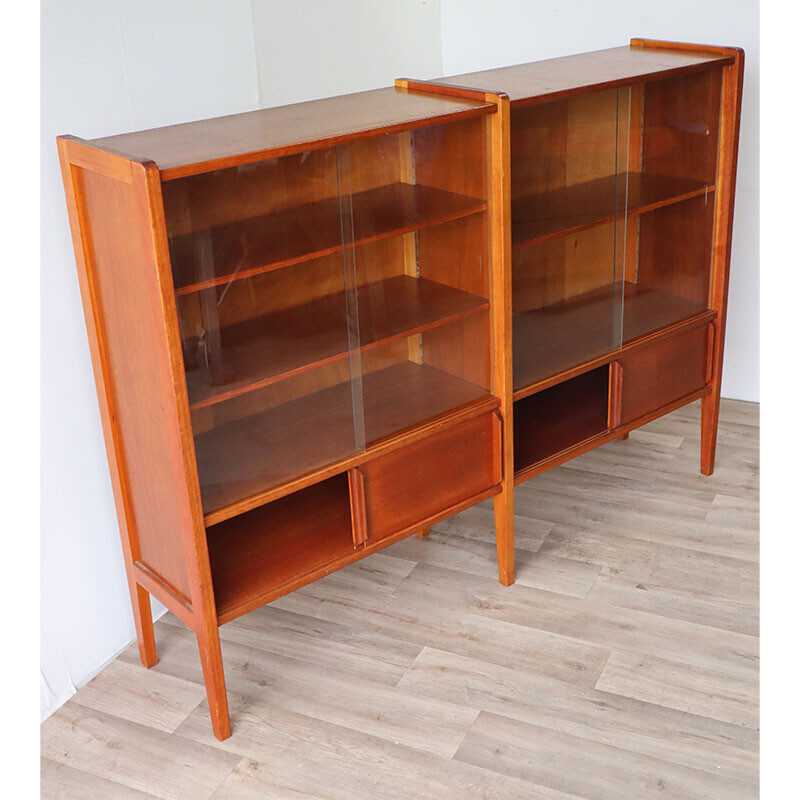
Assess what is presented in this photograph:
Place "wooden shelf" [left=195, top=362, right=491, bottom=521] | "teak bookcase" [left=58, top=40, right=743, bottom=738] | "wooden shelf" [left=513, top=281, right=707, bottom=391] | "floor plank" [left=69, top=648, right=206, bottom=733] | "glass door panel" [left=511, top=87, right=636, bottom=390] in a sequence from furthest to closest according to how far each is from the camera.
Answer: "wooden shelf" [left=513, top=281, right=707, bottom=391], "glass door panel" [left=511, top=87, right=636, bottom=390], "floor plank" [left=69, top=648, right=206, bottom=733], "wooden shelf" [left=195, top=362, right=491, bottom=521], "teak bookcase" [left=58, top=40, right=743, bottom=738]

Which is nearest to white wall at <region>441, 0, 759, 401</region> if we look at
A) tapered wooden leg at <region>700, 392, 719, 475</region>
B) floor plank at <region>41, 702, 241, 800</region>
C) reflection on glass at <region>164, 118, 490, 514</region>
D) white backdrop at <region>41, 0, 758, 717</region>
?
white backdrop at <region>41, 0, 758, 717</region>

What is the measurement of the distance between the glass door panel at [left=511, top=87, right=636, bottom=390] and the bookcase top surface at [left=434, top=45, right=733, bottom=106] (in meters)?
0.06

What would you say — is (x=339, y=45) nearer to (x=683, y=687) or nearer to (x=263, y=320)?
(x=263, y=320)

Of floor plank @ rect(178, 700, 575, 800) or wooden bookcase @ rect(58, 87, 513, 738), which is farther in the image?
floor plank @ rect(178, 700, 575, 800)

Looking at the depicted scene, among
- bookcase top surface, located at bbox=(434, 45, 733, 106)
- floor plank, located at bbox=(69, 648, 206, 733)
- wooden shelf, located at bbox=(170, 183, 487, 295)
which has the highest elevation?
bookcase top surface, located at bbox=(434, 45, 733, 106)

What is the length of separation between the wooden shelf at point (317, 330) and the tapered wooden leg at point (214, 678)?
1.68 ft

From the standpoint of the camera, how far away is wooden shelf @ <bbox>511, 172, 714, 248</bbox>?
2.49m

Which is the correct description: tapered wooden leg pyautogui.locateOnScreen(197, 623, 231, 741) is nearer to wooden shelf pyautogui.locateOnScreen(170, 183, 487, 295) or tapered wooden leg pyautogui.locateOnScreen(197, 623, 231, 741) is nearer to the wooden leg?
wooden shelf pyautogui.locateOnScreen(170, 183, 487, 295)

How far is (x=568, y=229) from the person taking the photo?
257cm

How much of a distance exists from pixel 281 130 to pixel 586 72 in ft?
3.17

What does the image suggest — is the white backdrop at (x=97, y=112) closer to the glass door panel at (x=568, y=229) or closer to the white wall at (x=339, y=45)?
the white wall at (x=339, y=45)

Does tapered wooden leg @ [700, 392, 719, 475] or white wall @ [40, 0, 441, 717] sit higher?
white wall @ [40, 0, 441, 717]

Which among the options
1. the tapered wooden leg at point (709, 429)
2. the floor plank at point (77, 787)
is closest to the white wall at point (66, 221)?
the floor plank at point (77, 787)
